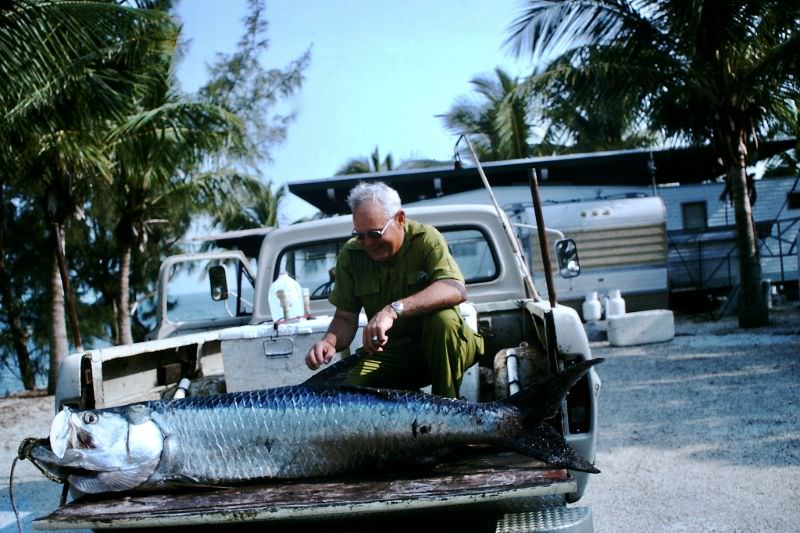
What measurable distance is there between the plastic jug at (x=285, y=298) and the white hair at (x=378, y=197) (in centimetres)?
132

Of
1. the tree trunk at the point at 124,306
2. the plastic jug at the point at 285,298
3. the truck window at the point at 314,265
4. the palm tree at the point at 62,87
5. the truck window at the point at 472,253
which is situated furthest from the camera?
the tree trunk at the point at 124,306

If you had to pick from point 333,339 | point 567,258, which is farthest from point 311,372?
point 567,258

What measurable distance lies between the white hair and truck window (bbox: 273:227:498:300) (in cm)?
184

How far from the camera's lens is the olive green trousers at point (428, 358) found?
134 inches

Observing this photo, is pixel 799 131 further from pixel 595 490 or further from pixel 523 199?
pixel 595 490

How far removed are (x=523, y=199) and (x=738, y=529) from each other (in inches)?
489

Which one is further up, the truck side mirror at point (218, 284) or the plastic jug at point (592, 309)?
the truck side mirror at point (218, 284)

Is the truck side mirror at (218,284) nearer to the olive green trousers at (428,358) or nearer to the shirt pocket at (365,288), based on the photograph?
the shirt pocket at (365,288)

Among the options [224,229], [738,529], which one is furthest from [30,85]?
[224,229]

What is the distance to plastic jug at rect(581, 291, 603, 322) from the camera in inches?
587

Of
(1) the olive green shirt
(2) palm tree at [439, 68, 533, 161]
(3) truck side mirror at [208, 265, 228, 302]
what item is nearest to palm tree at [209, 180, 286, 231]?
(2) palm tree at [439, 68, 533, 161]

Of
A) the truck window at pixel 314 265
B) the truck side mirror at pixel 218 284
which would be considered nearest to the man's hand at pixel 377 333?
the truck window at pixel 314 265

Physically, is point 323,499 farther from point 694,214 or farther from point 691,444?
point 694,214

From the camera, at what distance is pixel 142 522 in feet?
7.61
